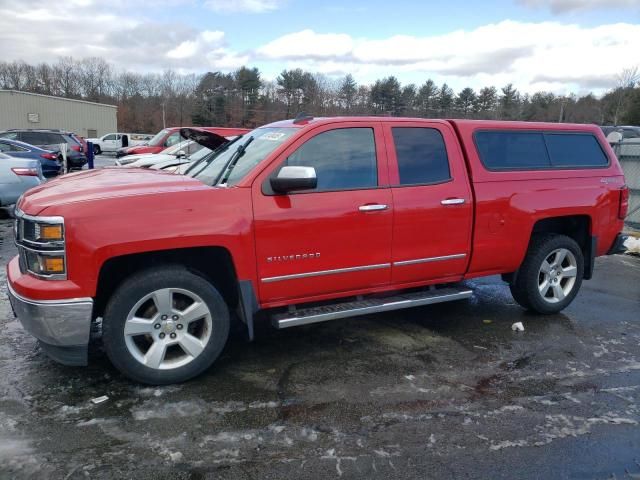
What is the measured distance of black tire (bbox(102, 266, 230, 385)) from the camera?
135 inches

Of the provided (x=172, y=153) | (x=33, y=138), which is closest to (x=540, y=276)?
(x=172, y=153)

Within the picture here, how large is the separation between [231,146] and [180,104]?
6706 cm

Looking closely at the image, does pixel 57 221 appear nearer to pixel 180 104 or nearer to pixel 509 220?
pixel 509 220

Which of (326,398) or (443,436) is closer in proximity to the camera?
(443,436)

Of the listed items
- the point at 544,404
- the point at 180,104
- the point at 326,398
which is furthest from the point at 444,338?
the point at 180,104

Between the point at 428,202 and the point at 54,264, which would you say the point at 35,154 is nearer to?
the point at 54,264

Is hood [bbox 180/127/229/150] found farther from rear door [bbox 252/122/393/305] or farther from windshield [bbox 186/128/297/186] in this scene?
rear door [bbox 252/122/393/305]

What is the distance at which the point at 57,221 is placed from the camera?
3.23 meters

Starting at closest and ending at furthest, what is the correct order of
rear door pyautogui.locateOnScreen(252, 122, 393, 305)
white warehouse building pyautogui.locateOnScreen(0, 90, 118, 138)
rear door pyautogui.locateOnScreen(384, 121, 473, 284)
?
rear door pyautogui.locateOnScreen(252, 122, 393, 305)
rear door pyautogui.locateOnScreen(384, 121, 473, 284)
white warehouse building pyautogui.locateOnScreen(0, 90, 118, 138)

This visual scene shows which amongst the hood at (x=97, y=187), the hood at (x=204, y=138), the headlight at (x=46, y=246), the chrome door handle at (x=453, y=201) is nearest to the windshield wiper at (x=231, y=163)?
the hood at (x=97, y=187)

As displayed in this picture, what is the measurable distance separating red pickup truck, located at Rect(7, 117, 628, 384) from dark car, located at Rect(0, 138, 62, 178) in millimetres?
13571

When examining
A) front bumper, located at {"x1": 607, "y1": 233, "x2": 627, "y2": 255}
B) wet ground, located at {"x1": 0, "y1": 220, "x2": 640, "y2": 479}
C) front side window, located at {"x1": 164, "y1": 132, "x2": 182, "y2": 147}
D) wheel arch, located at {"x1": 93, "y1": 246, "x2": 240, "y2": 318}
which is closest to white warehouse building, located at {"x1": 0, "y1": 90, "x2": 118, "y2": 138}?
front side window, located at {"x1": 164, "y1": 132, "x2": 182, "y2": 147}

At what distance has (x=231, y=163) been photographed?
4219 mm

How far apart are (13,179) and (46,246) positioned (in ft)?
26.9
